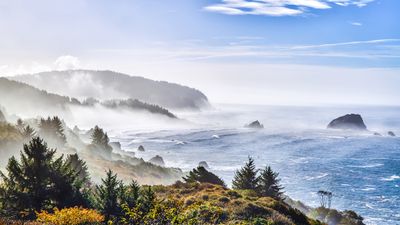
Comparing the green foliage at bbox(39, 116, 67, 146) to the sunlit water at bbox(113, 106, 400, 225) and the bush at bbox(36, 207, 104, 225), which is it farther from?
the bush at bbox(36, 207, 104, 225)

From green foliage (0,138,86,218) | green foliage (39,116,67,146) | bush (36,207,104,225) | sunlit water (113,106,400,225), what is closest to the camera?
bush (36,207,104,225)

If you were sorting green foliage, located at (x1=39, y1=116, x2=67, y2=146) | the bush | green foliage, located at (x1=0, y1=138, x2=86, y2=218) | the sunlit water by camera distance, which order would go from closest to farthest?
1. the bush
2. green foliage, located at (x1=0, y1=138, x2=86, y2=218)
3. the sunlit water
4. green foliage, located at (x1=39, y1=116, x2=67, y2=146)

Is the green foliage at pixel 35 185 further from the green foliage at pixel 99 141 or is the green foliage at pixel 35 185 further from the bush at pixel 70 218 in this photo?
the green foliage at pixel 99 141

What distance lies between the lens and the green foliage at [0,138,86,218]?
2891 centimetres

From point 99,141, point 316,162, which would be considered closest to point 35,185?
point 99,141

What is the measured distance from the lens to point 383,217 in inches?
2879

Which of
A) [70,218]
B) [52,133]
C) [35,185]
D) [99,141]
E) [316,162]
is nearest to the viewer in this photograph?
[70,218]

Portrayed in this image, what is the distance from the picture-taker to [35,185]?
30.1 metres

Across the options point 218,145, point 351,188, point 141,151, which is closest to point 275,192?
point 351,188

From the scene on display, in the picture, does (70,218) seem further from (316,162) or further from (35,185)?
(316,162)

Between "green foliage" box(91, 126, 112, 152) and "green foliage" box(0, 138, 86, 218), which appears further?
"green foliage" box(91, 126, 112, 152)

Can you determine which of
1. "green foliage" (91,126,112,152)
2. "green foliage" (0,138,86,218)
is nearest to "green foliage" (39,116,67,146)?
"green foliage" (91,126,112,152)

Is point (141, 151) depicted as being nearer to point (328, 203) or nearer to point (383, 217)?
point (328, 203)

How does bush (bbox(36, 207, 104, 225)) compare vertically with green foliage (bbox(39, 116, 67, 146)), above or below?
below
